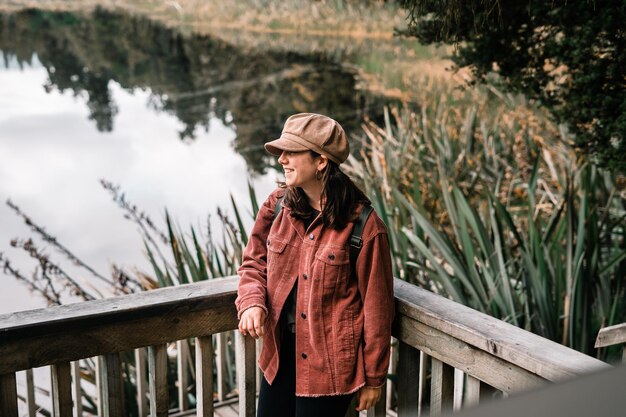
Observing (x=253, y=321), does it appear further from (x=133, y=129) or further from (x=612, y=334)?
(x=133, y=129)

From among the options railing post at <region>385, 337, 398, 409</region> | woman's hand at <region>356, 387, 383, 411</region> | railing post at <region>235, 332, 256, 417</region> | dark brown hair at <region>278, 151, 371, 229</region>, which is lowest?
railing post at <region>385, 337, 398, 409</region>

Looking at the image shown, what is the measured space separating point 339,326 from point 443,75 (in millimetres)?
11664

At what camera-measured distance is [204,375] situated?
6.94 ft

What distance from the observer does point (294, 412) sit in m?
2.03

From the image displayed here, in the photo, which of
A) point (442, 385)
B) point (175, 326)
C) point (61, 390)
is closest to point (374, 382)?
point (442, 385)

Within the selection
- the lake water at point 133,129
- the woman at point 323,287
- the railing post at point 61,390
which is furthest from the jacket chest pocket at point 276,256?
the lake water at point 133,129

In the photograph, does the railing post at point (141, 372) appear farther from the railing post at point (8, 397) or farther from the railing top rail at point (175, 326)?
the railing post at point (8, 397)

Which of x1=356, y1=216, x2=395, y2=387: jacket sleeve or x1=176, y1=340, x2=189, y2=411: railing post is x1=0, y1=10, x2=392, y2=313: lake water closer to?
x1=176, y1=340, x2=189, y2=411: railing post

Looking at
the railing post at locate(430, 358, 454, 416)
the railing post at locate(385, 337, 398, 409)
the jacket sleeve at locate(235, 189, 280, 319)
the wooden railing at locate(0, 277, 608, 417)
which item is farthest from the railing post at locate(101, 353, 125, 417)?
the railing post at locate(385, 337, 398, 409)

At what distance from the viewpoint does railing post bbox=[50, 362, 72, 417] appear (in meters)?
1.89

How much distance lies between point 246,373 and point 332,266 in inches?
21.1

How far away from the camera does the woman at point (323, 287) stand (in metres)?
1.83

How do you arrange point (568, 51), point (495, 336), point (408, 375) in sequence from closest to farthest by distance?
point (495, 336) → point (408, 375) → point (568, 51)

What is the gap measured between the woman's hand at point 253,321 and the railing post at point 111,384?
36 centimetres
